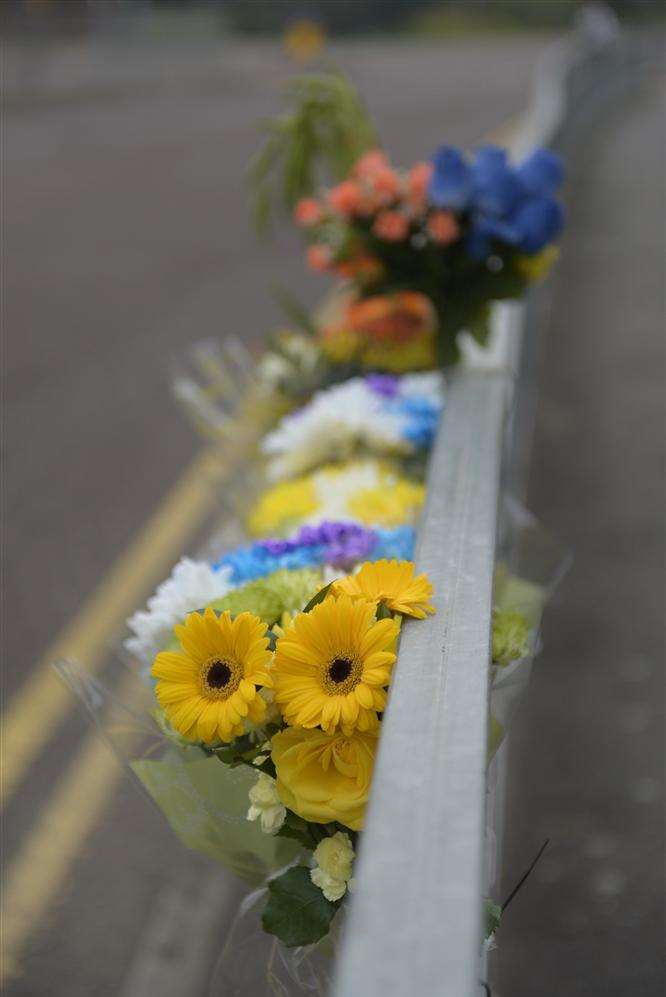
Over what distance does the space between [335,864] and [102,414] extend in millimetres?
6178

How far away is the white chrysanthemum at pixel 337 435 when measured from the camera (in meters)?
3.66

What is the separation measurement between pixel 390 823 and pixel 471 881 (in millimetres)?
135

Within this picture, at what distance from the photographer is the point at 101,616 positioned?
5.28 meters

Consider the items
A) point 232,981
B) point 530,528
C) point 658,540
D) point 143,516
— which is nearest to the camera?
point 232,981

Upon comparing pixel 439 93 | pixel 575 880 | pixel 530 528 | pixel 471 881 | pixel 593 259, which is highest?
pixel 439 93

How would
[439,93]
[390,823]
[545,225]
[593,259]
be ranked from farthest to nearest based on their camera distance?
[439,93], [593,259], [545,225], [390,823]

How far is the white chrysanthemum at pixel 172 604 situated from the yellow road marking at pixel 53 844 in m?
0.94

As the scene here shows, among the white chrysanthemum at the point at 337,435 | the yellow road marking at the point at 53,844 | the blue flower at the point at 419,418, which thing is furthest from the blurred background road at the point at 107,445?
the blue flower at the point at 419,418

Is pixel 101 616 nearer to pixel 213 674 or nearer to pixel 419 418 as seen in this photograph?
pixel 419 418

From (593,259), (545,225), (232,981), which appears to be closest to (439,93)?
(593,259)

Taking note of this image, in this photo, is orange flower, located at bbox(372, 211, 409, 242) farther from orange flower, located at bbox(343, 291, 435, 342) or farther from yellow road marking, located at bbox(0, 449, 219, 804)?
yellow road marking, located at bbox(0, 449, 219, 804)

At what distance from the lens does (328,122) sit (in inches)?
187

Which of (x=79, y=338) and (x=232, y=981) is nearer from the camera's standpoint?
(x=232, y=981)

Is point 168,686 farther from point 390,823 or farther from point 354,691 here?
point 390,823
